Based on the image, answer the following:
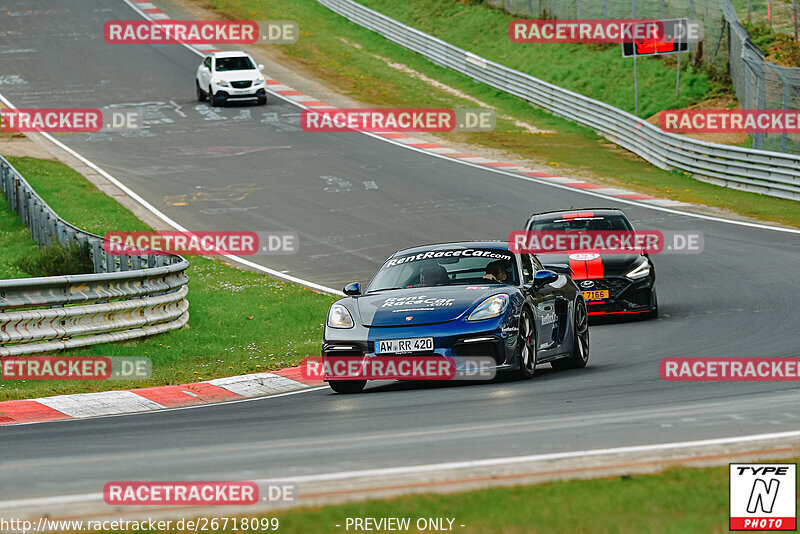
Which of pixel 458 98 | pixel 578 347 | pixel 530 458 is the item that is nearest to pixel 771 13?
pixel 458 98

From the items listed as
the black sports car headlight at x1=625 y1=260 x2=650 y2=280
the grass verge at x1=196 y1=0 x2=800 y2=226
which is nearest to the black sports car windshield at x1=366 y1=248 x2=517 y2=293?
the black sports car headlight at x1=625 y1=260 x2=650 y2=280

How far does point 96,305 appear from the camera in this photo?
1341 centimetres

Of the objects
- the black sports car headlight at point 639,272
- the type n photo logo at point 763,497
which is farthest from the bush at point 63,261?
the type n photo logo at point 763,497

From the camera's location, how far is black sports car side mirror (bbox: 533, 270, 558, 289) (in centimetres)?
1159

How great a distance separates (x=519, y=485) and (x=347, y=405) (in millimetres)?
4028

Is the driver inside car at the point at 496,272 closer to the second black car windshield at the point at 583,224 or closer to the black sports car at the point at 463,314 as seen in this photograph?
the black sports car at the point at 463,314

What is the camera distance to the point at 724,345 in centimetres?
1302

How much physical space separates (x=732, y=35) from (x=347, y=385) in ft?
89.4

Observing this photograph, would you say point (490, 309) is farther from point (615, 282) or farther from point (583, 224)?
point (583, 224)

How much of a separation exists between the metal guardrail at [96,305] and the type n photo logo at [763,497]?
8.39 meters

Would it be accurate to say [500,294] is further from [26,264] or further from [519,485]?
[26,264]

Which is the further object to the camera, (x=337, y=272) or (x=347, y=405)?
(x=337, y=272)

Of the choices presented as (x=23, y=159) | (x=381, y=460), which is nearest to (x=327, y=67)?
(x=23, y=159)

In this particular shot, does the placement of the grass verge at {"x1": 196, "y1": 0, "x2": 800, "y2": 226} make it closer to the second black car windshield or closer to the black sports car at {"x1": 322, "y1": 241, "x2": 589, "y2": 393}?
the second black car windshield
